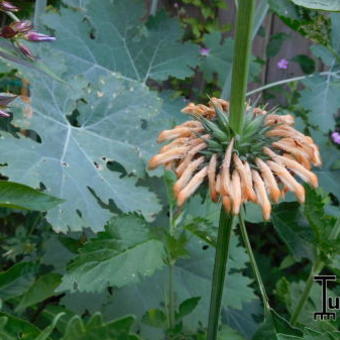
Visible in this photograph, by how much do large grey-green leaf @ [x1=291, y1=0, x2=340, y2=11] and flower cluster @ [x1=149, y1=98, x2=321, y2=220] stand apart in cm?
14

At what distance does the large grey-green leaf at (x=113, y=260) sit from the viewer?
2.46ft

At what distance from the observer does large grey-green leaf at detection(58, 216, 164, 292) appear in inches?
29.6

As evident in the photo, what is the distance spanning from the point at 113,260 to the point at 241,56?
1.30 feet

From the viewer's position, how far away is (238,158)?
1.70 ft

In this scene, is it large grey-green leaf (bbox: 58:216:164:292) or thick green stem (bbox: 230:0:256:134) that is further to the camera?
large grey-green leaf (bbox: 58:216:164:292)

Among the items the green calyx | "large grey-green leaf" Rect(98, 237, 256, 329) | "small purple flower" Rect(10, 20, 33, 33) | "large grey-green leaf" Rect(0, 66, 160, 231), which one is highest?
"small purple flower" Rect(10, 20, 33, 33)

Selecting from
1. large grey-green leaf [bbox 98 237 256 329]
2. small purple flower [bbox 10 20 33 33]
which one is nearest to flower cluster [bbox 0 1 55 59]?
small purple flower [bbox 10 20 33 33]

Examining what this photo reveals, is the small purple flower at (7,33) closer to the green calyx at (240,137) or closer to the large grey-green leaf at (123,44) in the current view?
the green calyx at (240,137)

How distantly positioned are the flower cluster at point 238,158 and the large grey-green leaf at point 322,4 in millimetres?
143

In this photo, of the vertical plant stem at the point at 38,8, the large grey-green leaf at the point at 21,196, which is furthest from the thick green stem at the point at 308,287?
the vertical plant stem at the point at 38,8

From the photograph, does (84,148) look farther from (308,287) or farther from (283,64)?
(283,64)

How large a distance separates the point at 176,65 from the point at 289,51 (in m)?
1.38

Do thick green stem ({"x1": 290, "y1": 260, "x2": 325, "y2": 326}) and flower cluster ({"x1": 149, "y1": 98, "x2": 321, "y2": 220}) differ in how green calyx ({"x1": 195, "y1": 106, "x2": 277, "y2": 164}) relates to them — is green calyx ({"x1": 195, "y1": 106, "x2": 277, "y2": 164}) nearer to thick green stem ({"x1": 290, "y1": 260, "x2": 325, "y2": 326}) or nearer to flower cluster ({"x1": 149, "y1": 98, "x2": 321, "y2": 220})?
flower cluster ({"x1": 149, "y1": 98, "x2": 321, "y2": 220})

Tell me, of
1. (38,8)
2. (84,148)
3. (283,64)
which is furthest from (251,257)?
(283,64)
